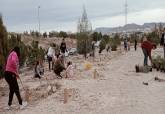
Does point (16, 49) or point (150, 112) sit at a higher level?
point (16, 49)

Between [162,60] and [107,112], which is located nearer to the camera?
[107,112]

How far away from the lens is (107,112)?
15.7 m

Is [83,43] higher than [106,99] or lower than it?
higher

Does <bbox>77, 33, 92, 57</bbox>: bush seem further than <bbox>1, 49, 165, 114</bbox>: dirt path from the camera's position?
Yes

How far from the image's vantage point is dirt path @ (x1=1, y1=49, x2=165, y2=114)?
16062mm

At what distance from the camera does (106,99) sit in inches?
693

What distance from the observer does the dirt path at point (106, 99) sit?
16062 millimetres

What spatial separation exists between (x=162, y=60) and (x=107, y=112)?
43.2ft

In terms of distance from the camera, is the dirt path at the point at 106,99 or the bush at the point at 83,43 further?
the bush at the point at 83,43

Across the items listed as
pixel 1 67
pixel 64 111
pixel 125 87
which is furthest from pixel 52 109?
pixel 1 67

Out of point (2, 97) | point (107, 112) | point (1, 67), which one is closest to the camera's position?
point (107, 112)

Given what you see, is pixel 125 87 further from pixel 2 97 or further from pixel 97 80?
pixel 2 97

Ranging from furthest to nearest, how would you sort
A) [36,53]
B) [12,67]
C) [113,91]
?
[36,53], [113,91], [12,67]

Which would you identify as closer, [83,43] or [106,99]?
[106,99]
